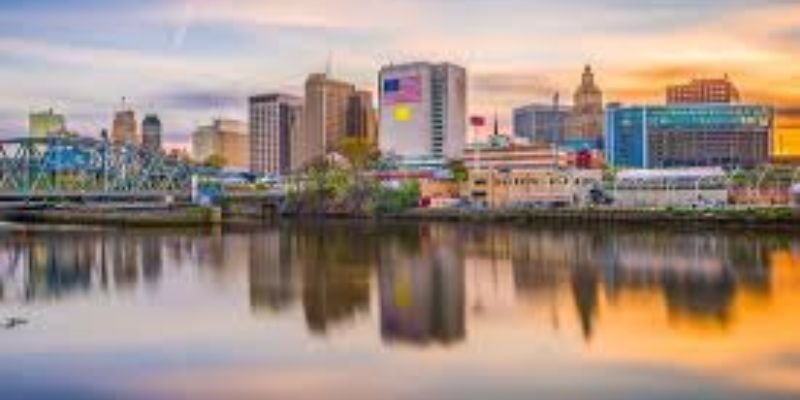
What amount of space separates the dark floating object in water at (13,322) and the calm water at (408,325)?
0.24 metres

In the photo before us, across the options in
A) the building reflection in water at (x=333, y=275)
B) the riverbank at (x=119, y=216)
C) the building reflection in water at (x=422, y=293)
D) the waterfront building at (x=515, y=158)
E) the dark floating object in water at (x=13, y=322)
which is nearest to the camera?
the building reflection in water at (x=422, y=293)

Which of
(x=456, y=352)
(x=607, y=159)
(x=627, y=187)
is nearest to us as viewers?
(x=456, y=352)

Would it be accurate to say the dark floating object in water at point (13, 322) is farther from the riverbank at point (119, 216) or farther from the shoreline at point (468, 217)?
the riverbank at point (119, 216)

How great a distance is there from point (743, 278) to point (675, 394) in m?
16.3

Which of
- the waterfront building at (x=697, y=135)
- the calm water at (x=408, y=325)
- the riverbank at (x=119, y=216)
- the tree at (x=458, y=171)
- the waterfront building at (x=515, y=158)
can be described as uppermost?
the waterfront building at (x=697, y=135)

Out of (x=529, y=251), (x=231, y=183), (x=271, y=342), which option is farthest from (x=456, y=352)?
(x=231, y=183)

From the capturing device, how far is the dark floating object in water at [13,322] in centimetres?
2370

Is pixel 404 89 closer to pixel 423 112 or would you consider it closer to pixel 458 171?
pixel 423 112

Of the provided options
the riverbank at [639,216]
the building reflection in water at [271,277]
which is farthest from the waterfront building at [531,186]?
the building reflection in water at [271,277]

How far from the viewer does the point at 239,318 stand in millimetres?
25109

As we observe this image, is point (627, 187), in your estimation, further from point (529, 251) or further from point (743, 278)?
point (743, 278)

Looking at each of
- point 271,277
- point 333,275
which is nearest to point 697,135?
point 333,275

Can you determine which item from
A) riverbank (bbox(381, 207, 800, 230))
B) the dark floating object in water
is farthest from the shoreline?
the dark floating object in water

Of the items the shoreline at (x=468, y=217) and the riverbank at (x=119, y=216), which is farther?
the riverbank at (x=119, y=216)
